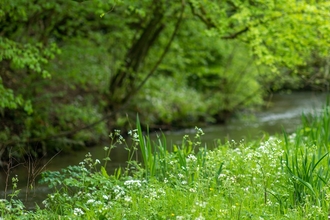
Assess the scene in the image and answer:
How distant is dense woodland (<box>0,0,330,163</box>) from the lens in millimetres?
9531

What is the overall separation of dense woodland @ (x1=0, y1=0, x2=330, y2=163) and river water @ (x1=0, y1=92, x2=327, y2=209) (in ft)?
1.62

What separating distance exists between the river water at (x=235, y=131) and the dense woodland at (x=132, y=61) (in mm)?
495

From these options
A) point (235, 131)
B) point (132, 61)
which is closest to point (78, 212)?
point (132, 61)

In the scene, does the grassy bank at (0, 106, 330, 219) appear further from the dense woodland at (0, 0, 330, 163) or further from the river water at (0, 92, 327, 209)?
the dense woodland at (0, 0, 330, 163)

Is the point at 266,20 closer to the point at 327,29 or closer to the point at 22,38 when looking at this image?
the point at 327,29

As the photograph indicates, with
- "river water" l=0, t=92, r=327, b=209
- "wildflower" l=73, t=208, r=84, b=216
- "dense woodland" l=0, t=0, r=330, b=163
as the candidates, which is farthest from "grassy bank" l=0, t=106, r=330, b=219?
"dense woodland" l=0, t=0, r=330, b=163

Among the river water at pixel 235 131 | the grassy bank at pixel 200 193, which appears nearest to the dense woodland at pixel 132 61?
the river water at pixel 235 131

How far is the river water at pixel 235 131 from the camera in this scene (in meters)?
8.13

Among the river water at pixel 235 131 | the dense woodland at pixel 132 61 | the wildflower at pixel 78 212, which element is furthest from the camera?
the dense woodland at pixel 132 61

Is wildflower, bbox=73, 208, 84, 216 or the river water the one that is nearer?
wildflower, bbox=73, 208, 84, 216

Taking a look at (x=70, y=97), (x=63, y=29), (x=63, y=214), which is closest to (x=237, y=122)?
(x=70, y=97)

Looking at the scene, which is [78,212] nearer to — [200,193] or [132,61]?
[200,193]

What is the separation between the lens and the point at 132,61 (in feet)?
48.6

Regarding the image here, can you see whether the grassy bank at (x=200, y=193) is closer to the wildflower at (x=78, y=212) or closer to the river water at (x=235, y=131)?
the wildflower at (x=78, y=212)
